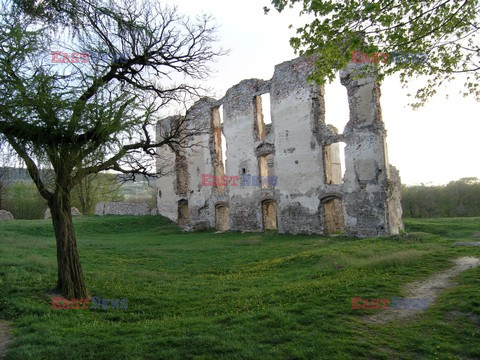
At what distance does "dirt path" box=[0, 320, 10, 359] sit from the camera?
196 inches

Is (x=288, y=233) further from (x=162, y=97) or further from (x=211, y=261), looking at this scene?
(x=162, y=97)

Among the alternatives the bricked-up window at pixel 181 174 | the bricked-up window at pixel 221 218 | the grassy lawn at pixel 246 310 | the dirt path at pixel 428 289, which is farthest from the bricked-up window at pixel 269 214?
the dirt path at pixel 428 289

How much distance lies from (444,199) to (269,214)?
17.4m

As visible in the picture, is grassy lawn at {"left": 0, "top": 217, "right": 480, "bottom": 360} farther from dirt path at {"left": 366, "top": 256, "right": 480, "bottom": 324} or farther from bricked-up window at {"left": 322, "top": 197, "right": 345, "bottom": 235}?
bricked-up window at {"left": 322, "top": 197, "right": 345, "bottom": 235}

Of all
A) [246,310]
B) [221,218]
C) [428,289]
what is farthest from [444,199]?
[246,310]

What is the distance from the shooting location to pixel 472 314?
568 cm

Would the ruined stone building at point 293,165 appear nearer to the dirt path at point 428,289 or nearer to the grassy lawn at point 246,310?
the grassy lawn at point 246,310

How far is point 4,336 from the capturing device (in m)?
5.60

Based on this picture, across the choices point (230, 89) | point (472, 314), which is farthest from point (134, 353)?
point (230, 89)

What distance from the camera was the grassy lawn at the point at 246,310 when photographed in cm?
478

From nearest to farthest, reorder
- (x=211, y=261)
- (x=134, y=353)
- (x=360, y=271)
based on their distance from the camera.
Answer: (x=134, y=353) < (x=360, y=271) < (x=211, y=261)

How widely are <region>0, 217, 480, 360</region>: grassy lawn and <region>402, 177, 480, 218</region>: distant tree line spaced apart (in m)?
20.4

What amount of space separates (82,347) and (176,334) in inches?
50.1

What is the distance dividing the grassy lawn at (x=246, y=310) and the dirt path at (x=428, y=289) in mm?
177
